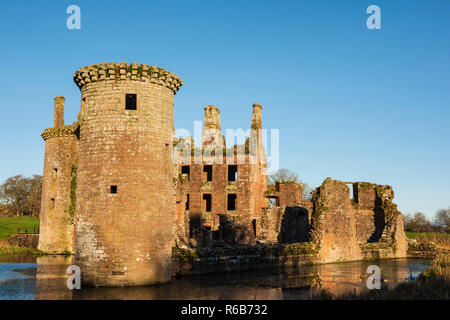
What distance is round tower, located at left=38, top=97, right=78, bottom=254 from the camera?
2691cm

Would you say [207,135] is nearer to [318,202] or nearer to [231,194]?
[231,194]

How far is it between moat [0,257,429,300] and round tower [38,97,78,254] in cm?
Answer: 649

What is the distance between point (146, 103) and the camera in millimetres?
14562

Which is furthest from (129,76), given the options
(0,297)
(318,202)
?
(318,202)

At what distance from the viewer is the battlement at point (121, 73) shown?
1443cm

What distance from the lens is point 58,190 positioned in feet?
89.3

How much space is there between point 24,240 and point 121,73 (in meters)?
22.1

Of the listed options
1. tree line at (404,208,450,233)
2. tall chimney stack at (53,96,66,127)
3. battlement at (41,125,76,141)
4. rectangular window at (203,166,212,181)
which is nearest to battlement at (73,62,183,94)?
battlement at (41,125,76,141)

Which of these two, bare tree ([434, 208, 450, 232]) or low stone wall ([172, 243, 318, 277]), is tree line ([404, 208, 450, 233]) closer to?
bare tree ([434, 208, 450, 232])

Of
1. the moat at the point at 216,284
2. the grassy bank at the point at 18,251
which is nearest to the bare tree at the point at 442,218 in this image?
the moat at the point at 216,284

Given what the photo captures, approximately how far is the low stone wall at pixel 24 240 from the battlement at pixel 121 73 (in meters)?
19.9

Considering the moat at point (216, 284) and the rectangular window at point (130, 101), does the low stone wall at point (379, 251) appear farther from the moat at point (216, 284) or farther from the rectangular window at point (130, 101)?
the rectangular window at point (130, 101)

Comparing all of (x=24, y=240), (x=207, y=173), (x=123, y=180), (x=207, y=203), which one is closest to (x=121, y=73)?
(x=123, y=180)
